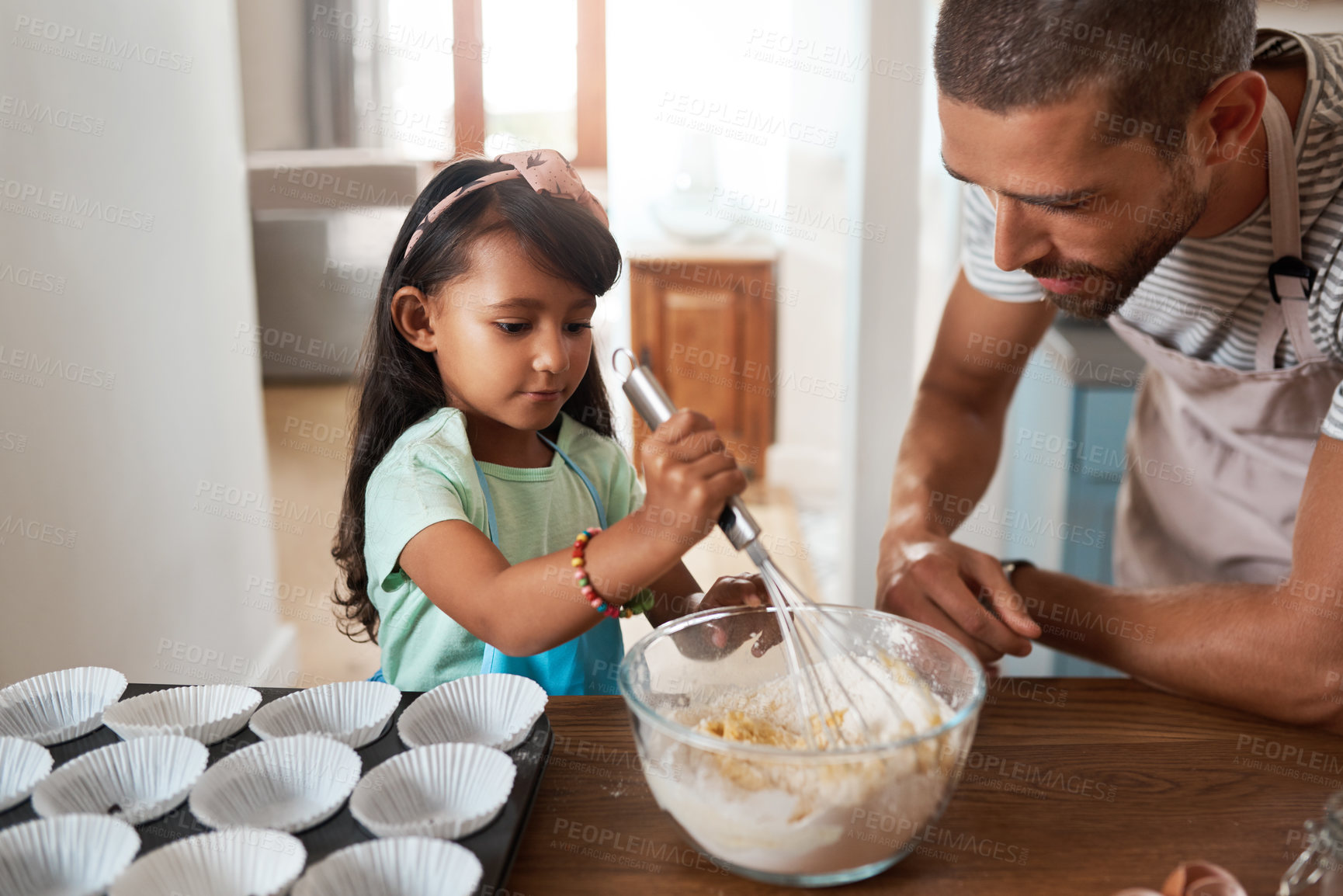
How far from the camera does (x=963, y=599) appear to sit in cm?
93


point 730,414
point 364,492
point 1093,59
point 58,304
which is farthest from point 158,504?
point 730,414

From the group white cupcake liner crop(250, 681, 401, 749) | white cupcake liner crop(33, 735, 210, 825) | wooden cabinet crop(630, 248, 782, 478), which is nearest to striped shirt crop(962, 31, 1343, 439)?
white cupcake liner crop(250, 681, 401, 749)

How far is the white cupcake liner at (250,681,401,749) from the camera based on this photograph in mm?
720

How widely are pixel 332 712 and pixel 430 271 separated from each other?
1.30ft

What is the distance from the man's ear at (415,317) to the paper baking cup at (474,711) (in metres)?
0.33

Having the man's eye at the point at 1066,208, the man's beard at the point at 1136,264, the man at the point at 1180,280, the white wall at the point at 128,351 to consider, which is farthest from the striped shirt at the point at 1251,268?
the white wall at the point at 128,351

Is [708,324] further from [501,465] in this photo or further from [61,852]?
[61,852]

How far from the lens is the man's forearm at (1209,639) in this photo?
82 cm

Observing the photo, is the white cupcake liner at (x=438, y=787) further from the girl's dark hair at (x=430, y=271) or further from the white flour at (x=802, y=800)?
the girl's dark hair at (x=430, y=271)

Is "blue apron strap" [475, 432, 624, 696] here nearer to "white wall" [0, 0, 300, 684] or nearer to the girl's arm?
the girl's arm

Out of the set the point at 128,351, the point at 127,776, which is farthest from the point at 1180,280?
the point at 128,351

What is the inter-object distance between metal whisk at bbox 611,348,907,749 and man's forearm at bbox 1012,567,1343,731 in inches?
12.1

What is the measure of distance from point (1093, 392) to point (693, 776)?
1.51 meters

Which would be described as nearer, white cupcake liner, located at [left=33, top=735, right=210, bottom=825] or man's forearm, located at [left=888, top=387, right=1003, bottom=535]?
white cupcake liner, located at [left=33, top=735, right=210, bottom=825]
